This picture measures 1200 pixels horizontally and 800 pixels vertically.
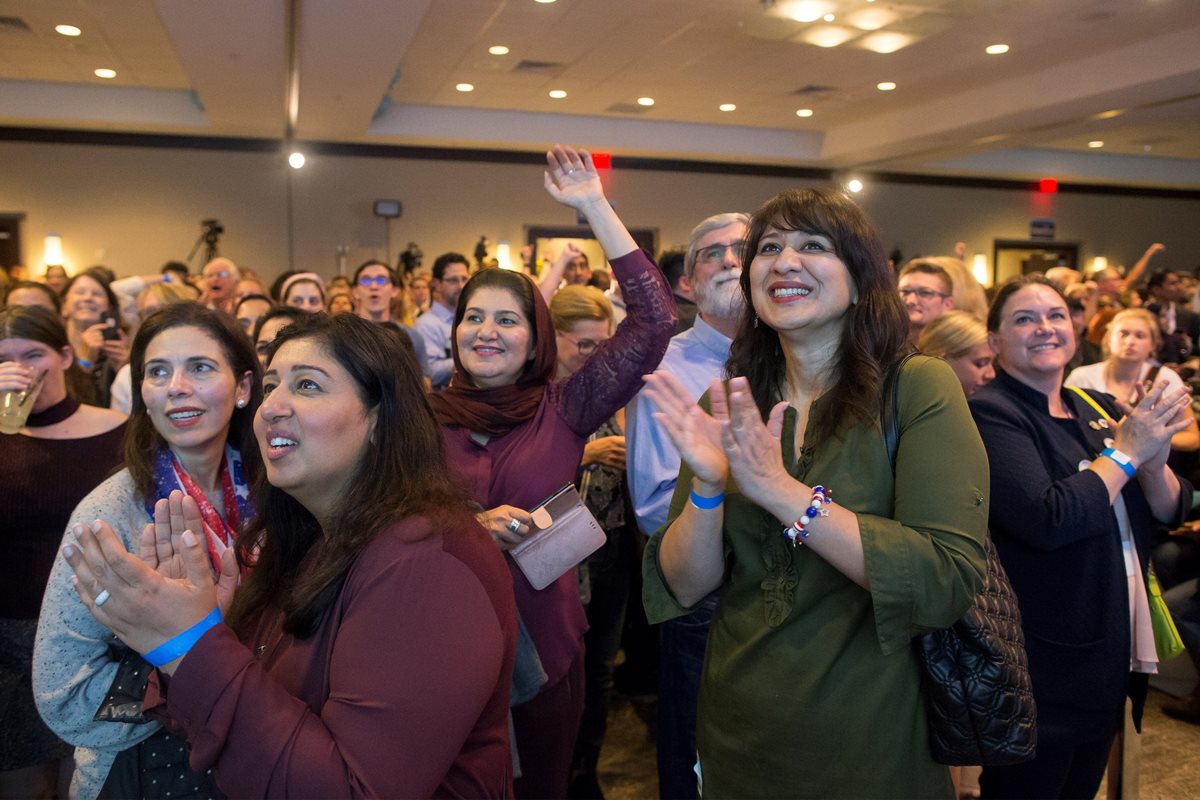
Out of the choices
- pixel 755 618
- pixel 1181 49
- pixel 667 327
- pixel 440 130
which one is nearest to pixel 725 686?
pixel 755 618

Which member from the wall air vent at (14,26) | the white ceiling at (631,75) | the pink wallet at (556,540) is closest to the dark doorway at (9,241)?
the white ceiling at (631,75)

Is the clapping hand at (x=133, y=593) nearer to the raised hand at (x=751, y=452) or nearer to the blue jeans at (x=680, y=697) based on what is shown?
the raised hand at (x=751, y=452)

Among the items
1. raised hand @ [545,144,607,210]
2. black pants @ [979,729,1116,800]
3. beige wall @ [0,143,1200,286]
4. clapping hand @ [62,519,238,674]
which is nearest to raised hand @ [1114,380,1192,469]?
black pants @ [979,729,1116,800]

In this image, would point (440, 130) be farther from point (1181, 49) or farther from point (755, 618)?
point (755, 618)

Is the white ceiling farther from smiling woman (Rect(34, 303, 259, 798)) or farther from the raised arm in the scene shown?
smiling woman (Rect(34, 303, 259, 798))

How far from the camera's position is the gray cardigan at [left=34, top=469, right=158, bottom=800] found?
1.46 metres

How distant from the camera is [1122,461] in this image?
1.93 m

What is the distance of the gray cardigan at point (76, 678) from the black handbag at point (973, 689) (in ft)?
4.11

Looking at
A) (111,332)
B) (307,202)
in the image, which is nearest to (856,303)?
(111,332)

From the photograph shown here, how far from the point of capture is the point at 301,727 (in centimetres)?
107

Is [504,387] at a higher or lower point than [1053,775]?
higher

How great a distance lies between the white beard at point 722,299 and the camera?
2387 millimetres

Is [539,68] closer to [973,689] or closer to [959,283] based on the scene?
[959,283]

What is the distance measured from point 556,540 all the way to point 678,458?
1.52ft
